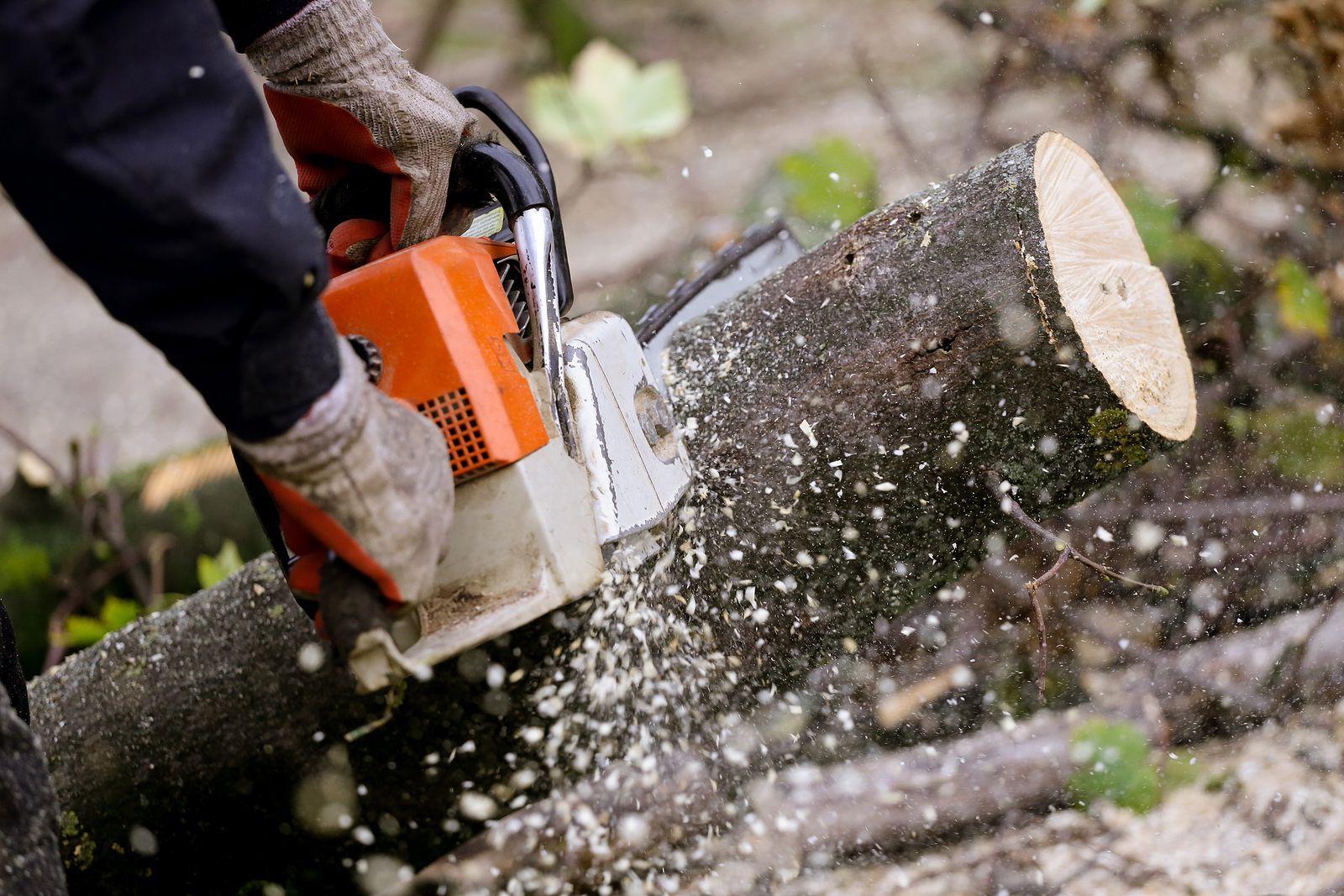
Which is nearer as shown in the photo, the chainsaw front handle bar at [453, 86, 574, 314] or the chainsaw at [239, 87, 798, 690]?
the chainsaw at [239, 87, 798, 690]

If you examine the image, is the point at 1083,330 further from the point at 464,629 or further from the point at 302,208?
the point at 302,208

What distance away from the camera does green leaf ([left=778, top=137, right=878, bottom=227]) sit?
2.94 meters

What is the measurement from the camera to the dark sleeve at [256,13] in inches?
56.4

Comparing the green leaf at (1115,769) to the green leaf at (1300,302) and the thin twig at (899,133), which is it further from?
the thin twig at (899,133)

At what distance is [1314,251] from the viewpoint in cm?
273

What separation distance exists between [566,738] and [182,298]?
1.06 meters

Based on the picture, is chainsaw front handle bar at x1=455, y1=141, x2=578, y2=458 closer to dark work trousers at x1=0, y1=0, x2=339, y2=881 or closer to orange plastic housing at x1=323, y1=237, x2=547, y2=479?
orange plastic housing at x1=323, y1=237, x2=547, y2=479

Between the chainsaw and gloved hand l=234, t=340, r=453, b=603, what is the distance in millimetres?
57

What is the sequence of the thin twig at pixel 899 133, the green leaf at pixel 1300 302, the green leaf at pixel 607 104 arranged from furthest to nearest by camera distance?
the green leaf at pixel 607 104, the thin twig at pixel 899 133, the green leaf at pixel 1300 302

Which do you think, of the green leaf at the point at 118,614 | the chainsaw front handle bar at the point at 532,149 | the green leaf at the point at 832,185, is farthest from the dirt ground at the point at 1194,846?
the green leaf at the point at 118,614

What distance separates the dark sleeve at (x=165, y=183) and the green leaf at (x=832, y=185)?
2090mm

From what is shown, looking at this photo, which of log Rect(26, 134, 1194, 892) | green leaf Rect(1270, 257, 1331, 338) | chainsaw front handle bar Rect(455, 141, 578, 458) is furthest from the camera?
green leaf Rect(1270, 257, 1331, 338)

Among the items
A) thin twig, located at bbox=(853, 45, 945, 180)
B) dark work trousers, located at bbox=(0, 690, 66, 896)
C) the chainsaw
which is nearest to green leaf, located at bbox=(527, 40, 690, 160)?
thin twig, located at bbox=(853, 45, 945, 180)

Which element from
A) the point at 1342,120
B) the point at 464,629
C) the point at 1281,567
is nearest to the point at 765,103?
the point at 1342,120
